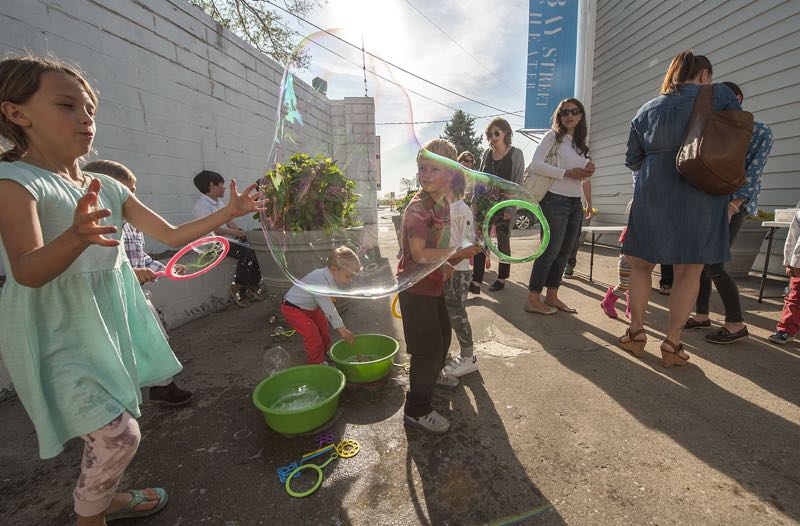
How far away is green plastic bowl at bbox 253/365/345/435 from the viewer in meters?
1.97

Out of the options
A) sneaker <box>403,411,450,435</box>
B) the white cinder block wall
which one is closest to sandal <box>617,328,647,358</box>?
sneaker <box>403,411,450,435</box>

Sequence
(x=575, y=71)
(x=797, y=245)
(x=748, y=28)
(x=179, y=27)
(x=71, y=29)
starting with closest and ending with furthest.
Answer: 1. (x=797, y=245)
2. (x=71, y=29)
3. (x=179, y=27)
4. (x=748, y=28)
5. (x=575, y=71)

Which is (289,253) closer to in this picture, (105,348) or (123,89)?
(105,348)

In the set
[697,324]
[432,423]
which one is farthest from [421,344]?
[697,324]

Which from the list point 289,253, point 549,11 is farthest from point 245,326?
point 549,11

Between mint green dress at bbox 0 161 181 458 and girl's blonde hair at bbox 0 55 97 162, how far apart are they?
165 millimetres

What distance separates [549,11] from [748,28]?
18.0ft

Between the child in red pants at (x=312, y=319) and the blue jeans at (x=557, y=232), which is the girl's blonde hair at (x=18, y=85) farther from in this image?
the blue jeans at (x=557, y=232)

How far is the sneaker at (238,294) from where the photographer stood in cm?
429

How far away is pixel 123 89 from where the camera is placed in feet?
11.7

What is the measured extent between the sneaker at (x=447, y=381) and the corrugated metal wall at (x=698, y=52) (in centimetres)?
542

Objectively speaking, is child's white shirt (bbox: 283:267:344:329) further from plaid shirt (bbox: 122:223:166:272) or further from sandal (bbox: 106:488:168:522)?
sandal (bbox: 106:488:168:522)

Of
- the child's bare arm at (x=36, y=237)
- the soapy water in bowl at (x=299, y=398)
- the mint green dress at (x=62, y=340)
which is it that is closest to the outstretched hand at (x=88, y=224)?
the child's bare arm at (x=36, y=237)

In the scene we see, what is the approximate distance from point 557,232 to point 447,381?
1.93 meters
